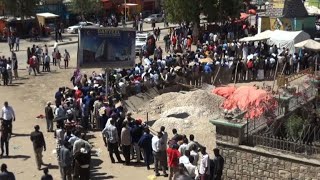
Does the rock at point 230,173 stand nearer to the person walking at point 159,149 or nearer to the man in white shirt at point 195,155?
the man in white shirt at point 195,155

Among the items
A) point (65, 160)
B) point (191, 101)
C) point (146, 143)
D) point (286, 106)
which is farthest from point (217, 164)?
point (191, 101)

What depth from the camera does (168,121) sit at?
1892 centimetres

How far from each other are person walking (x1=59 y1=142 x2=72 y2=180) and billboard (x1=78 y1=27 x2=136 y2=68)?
26.1 feet

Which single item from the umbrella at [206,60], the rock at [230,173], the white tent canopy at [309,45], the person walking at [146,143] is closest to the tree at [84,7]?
the umbrella at [206,60]

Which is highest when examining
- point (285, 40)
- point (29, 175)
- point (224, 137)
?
point (285, 40)

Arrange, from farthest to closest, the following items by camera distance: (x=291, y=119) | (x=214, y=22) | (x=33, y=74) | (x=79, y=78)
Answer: (x=214, y=22) → (x=33, y=74) → (x=79, y=78) → (x=291, y=119)

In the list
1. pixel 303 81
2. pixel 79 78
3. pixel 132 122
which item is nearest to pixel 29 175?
pixel 132 122

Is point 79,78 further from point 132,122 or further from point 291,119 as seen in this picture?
point 291,119

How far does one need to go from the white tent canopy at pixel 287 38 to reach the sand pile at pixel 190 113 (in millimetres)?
10608

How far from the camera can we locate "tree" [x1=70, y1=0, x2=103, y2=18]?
4906cm

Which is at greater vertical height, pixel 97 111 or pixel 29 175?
pixel 97 111

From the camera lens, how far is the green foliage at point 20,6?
42.7m

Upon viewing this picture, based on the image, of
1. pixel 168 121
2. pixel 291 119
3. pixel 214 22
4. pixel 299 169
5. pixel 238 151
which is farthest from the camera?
pixel 214 22

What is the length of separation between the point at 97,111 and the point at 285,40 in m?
15.5
